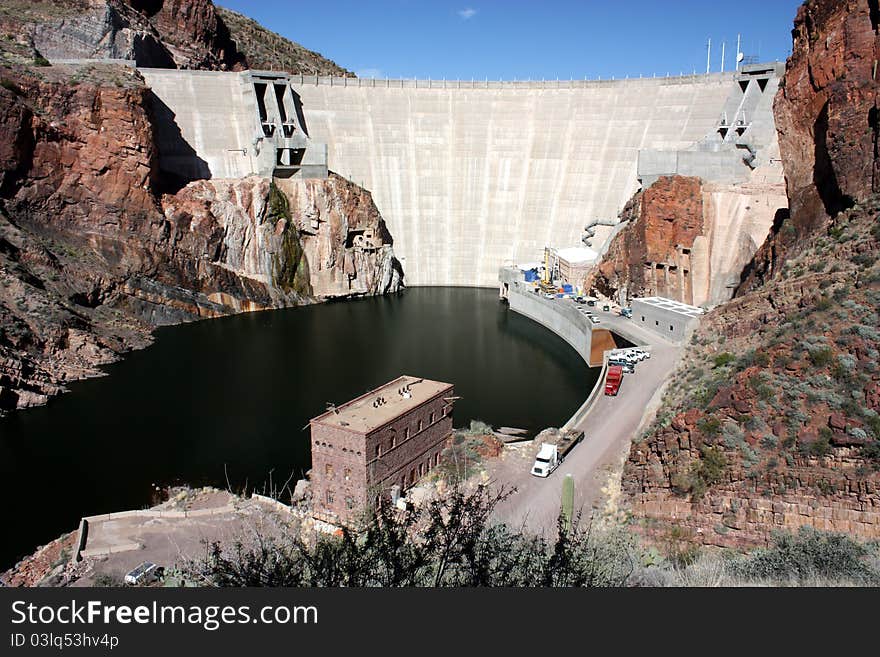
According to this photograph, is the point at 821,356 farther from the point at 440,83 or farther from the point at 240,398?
the point at 440,83

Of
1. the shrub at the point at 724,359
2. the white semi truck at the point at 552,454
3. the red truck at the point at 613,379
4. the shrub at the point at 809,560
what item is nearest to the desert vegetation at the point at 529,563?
the shrub at the point at 809,560

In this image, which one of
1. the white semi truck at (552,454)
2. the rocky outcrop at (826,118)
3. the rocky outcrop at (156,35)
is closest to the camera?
the rocky outcrop at (826,118)

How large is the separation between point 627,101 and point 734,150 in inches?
481

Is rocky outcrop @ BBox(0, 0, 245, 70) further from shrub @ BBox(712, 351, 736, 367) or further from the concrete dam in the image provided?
shrub @ BBox(712, 351, 736, 367)

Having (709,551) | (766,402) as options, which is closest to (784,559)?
(709,551)

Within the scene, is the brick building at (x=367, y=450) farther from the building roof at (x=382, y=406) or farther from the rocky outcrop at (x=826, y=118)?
the rocky outcrop at (x=826, y=118)

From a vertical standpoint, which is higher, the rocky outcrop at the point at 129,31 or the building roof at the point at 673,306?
the rocky outcrop at the point at 129,31

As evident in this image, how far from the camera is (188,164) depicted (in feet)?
190

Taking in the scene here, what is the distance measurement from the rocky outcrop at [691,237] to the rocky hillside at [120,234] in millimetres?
20130

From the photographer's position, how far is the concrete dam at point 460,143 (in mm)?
57281

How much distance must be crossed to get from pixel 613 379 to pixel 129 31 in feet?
170

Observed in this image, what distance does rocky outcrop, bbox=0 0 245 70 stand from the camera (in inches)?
2288

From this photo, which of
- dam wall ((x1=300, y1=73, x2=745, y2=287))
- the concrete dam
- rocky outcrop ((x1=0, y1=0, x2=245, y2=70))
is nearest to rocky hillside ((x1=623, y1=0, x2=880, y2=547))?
the concrete dam

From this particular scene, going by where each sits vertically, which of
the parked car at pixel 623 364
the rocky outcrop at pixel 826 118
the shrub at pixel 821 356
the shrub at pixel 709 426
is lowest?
the parked car at pixel 623 364
